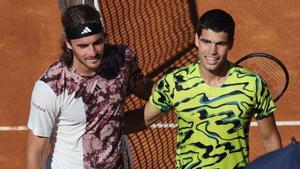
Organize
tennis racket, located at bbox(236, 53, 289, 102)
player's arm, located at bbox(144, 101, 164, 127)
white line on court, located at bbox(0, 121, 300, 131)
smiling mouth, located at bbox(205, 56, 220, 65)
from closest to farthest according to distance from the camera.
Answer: smiling mouth, located at bbox(205, 56, 220, 65), player's arm, located at bbox(144, 101, 164, 127), tennis racket, located at bbox(236, 53, 289, 102), white line on court, located at bbox(0, 121, 300, 131)

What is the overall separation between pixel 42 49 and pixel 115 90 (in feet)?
18.8

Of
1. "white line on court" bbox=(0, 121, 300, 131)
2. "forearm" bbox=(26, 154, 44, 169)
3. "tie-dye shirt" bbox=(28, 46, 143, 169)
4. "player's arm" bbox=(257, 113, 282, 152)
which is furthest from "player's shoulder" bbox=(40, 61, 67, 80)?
"white line on court" bbox=(0, 121, 300, 131)

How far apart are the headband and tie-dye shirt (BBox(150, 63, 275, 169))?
657mm

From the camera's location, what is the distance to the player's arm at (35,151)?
16.2 ft

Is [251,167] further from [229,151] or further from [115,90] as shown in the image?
[115,90]

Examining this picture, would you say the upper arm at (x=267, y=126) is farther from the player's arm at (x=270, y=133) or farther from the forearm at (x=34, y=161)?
the forearm at (x=34, y=161)

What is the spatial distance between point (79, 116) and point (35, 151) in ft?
1.32

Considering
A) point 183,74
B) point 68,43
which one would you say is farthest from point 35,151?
point 183,74

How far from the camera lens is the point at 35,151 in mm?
4945

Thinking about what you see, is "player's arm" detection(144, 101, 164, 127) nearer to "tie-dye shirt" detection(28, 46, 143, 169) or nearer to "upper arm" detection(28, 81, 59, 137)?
"tie-dye shirt" detection(28, 46, 143, 169)

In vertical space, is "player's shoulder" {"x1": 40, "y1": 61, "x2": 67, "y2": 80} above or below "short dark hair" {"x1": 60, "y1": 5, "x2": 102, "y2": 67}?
below

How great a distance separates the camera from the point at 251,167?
4.01 metres

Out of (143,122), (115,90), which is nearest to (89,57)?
(115,90)

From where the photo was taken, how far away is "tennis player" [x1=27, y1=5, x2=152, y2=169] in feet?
16.0
